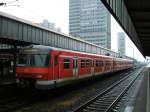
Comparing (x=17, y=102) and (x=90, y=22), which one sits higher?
(x=90, y=22)

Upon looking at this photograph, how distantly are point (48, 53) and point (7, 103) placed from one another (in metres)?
3.22

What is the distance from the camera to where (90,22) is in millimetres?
82062

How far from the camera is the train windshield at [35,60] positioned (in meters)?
13.4

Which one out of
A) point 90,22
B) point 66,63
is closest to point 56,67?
point 66,63

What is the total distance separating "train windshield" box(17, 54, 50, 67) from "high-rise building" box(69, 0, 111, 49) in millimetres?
65128

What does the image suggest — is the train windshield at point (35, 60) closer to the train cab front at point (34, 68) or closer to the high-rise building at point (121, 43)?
the train cab front at point (34, 68)

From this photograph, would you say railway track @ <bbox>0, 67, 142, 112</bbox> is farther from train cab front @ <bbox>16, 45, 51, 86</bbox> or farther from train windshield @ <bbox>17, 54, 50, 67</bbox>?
train windshield @ <bbox>17, 54, 50, 67</bbox>

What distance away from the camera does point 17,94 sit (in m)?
15.8

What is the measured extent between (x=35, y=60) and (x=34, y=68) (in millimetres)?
448

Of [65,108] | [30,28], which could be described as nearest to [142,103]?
[65,108]

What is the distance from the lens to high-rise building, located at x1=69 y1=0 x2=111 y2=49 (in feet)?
266

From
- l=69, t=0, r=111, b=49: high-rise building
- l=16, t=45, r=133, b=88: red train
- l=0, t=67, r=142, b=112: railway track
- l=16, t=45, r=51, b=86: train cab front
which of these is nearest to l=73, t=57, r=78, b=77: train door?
l=16, t=45, r=133, b=88: red train

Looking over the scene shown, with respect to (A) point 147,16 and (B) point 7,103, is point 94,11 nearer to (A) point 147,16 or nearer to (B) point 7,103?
(A) point 147,16

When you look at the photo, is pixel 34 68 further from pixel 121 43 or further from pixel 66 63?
pixel 121 43
